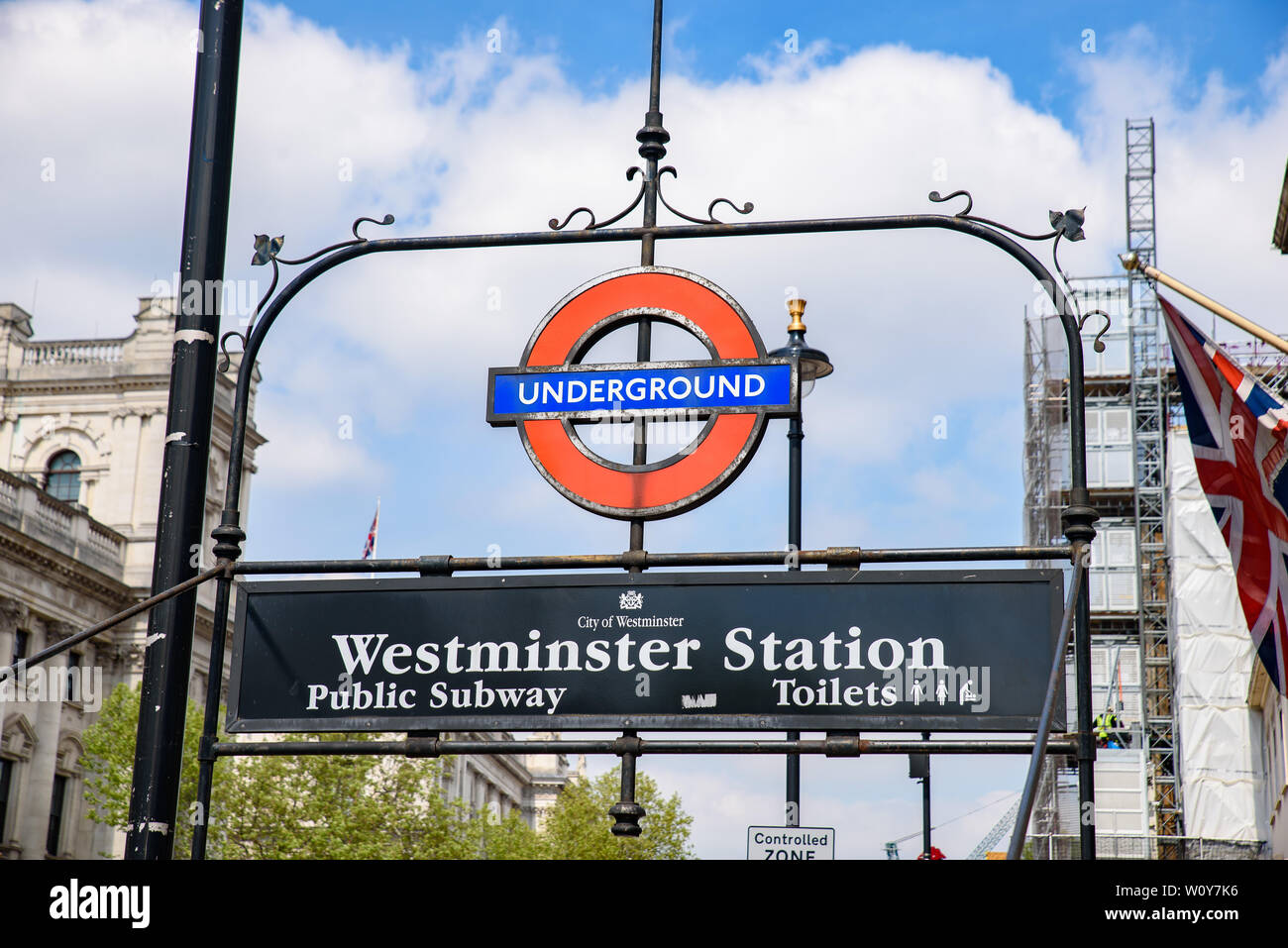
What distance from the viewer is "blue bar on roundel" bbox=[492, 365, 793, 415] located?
664cm

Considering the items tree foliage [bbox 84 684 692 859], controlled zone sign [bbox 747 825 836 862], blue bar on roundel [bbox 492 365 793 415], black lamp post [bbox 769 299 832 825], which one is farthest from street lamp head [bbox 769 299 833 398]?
tree foliage [bbox 84 684 692 859]

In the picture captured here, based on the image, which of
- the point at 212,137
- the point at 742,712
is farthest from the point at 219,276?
the point at 742,712

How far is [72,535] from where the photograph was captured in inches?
2062

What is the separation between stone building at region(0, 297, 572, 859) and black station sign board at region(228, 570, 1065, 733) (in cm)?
3933

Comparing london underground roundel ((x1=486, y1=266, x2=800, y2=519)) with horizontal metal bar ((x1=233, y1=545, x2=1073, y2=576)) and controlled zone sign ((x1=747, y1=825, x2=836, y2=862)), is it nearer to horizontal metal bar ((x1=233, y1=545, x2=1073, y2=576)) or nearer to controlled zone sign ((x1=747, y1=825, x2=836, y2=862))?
horizontal metal bar ((x1=233, y1=545, x2=1073, y2=576))

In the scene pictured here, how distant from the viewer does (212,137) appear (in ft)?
22.4

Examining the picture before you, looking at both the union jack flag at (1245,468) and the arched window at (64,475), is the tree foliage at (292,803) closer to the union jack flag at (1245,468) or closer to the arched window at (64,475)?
the arched window at (64,475)

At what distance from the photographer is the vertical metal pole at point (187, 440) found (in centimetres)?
606

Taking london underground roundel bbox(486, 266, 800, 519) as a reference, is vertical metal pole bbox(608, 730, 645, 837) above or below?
below

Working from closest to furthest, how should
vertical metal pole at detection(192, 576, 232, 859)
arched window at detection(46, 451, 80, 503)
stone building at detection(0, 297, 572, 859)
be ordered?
vertical metal pole at detection(192, 576, 232, 859) → stone building at detection(0, 297, 572, 859) → arched window at detection(46, 451, 80, 503)

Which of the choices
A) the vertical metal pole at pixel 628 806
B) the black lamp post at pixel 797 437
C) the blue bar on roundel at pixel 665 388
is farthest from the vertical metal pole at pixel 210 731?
the black lamp post at pixel 797 437

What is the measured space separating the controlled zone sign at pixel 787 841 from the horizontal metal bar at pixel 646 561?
10.1 metres

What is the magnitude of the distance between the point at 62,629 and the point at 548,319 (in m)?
48.2
